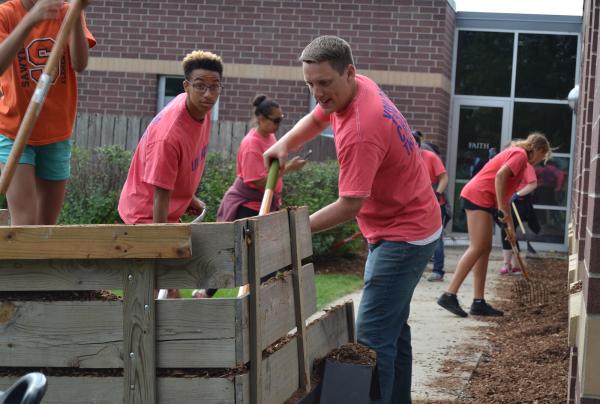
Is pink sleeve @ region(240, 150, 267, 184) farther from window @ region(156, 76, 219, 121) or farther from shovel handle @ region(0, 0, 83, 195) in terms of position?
window @ region(156, 76, 219, 121)

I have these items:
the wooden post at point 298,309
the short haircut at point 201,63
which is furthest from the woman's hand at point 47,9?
the wooden post at point 298,309

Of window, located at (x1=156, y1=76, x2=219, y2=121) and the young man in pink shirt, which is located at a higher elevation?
window, located at (x1=156, y1=76, x2=219, y2=121)

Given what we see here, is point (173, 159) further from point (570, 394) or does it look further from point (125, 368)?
point (570, 394)

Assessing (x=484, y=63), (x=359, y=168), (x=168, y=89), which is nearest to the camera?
(x=359, y=168)

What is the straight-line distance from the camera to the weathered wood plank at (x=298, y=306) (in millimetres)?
4012

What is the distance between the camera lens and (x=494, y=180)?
9.65 metres

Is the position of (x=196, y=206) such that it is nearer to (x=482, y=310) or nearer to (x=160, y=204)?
(x=160, y=204)

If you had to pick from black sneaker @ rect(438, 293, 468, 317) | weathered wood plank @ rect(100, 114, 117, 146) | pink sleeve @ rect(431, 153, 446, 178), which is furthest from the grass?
weathered wood plank @ rect(100, 114, 117, 146)

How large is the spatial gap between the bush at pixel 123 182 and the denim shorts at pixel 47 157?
777cm

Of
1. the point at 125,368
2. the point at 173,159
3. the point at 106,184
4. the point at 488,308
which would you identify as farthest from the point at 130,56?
the point at 125,368

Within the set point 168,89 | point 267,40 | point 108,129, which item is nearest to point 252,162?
point 108,129

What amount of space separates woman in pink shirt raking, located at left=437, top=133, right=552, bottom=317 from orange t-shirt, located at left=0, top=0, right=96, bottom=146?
545cm

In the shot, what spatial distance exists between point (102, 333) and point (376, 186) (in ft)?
6.10

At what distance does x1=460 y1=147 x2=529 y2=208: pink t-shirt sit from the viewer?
9477mm
